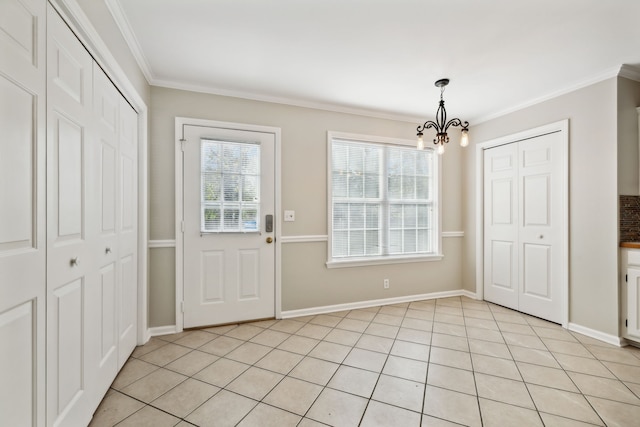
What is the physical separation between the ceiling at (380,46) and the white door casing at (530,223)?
22.8 inches

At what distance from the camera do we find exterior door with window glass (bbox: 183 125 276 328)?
2.85 m

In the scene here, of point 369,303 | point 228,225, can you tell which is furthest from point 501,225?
point 228,225

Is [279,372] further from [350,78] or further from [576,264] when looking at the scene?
[576,264]

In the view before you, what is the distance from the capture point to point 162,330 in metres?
2.75

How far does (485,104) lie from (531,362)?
2.75 metres

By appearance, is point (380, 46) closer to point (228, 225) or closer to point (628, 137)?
point (228, 225)

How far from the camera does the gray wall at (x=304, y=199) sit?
2764 mm

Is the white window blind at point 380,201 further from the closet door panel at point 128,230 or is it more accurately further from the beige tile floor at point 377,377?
the closet door panel at point 128,230

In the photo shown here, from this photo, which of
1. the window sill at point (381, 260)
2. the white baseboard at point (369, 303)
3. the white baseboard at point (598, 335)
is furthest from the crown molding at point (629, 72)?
the white baseboard at point (369, 303)

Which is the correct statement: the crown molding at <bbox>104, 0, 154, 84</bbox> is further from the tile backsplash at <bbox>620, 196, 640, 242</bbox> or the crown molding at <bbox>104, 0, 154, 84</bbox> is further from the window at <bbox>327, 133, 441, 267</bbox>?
the tile backsplash at <bbox>620, 196, 640, 242</bbox>

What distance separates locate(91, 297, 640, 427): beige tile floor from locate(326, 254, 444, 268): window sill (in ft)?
2.31

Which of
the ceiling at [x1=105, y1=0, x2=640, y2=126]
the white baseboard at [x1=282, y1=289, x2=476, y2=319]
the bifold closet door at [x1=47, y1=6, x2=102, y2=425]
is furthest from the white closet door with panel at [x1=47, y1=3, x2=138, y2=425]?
the white baseboard at [x1=282, y1=289, x2=476, y2=319]

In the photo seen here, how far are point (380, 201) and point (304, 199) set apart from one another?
105cm

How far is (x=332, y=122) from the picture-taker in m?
3.43
